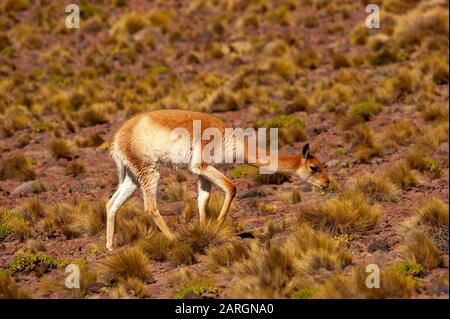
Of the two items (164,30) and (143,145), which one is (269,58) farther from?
(143,145)

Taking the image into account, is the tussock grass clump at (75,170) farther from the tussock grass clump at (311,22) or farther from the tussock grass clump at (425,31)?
the tussock grass clump at (311,22)

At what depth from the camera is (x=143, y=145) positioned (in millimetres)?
8219

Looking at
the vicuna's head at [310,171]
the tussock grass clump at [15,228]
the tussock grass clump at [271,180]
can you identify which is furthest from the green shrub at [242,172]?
the tussock grass clump at [15,228]

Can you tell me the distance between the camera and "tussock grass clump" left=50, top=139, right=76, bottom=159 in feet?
47.7

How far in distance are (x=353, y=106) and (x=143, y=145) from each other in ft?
29.7

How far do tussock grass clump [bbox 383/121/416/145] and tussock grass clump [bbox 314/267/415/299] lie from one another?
746 centimetres

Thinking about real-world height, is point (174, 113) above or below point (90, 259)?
above

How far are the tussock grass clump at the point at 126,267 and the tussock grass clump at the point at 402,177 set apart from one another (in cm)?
477

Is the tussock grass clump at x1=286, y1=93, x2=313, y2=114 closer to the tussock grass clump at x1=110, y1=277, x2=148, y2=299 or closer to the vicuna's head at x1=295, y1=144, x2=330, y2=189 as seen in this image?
the vicuna's head at x1=295, y1=144, x2=330, y2=189

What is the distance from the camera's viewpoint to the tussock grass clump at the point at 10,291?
6.69 m

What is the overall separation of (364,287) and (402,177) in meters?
4.68

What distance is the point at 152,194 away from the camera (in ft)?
27.7
